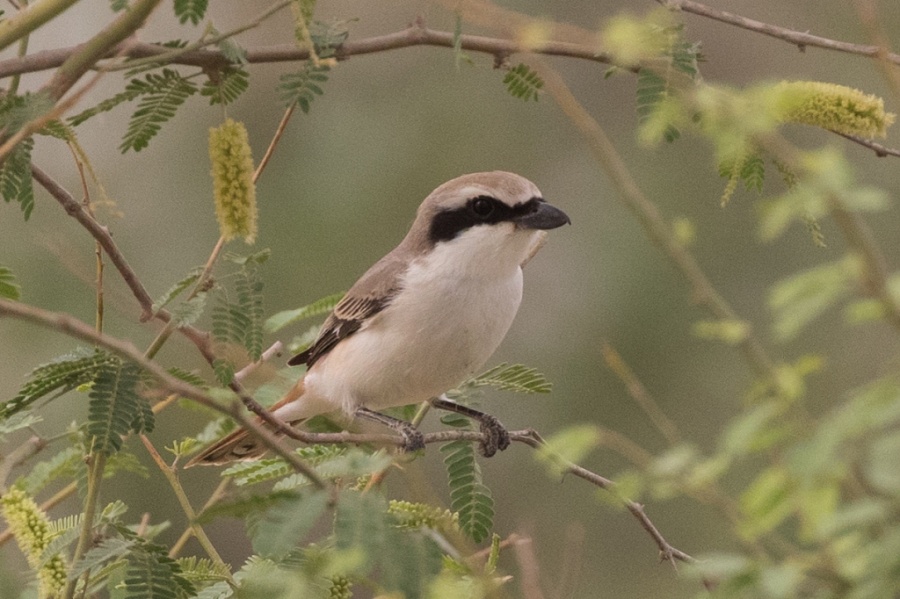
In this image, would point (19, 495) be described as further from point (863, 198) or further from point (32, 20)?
point (863, 198)

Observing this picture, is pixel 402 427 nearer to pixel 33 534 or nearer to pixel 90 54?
pixel 33 534

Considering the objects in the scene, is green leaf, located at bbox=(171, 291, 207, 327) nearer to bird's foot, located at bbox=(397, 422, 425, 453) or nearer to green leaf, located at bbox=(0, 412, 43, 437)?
green leaf, located at bbox=(0, 412, 43, 437)

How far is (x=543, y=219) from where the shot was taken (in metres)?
3.54

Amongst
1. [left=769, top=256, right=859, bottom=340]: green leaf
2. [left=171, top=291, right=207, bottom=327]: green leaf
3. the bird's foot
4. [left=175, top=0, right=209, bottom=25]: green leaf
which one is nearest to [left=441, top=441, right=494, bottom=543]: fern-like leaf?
the bird's foot

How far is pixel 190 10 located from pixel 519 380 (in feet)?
4.32

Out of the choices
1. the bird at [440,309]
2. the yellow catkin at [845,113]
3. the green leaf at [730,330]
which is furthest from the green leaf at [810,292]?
the bird at [440,309]

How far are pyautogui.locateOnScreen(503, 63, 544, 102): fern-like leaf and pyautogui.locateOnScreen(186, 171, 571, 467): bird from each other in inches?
20.4

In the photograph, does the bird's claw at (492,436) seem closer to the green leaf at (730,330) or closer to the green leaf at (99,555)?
the green leaf at (99,555)

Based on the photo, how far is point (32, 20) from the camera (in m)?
2.18

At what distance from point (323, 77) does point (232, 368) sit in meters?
0.81

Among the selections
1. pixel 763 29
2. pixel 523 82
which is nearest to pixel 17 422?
pixel 523 82

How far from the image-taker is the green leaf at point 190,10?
2.55 meters

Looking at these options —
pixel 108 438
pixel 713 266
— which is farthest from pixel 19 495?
pixel 713 266

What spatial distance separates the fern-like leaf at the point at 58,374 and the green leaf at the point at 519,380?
115cm
